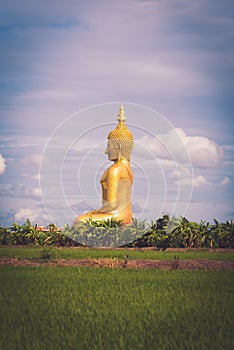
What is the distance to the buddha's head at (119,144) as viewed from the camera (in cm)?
2855

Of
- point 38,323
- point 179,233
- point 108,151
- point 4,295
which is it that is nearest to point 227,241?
point 179,233

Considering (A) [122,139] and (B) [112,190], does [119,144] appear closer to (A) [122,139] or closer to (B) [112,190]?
(A) [122,139]

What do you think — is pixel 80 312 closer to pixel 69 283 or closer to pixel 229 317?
pixel 229 317

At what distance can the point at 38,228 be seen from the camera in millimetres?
27688

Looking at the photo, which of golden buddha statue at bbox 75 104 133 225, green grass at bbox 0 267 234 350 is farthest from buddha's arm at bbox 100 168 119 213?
green grass at bbox 0 267 234 350

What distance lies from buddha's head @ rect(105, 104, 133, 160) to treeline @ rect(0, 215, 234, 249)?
165 inches

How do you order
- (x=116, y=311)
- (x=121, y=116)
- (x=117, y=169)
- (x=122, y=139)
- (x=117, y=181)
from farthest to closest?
(x=121, y=116) → (x=122, y=139) → (x=117, y=169) → (x=117, y=181) → (x=116, y=311)

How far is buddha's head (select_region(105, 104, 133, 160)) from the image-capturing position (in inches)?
1124

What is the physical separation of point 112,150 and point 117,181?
1.92 metres

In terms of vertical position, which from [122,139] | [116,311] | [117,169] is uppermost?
[122,139]

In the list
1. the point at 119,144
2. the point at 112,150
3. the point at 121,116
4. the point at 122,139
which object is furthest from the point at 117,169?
the point at 121,116

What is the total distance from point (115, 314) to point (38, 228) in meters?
19.7

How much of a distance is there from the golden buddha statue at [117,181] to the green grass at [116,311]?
13.9 metres

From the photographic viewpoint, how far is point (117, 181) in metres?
27.7
